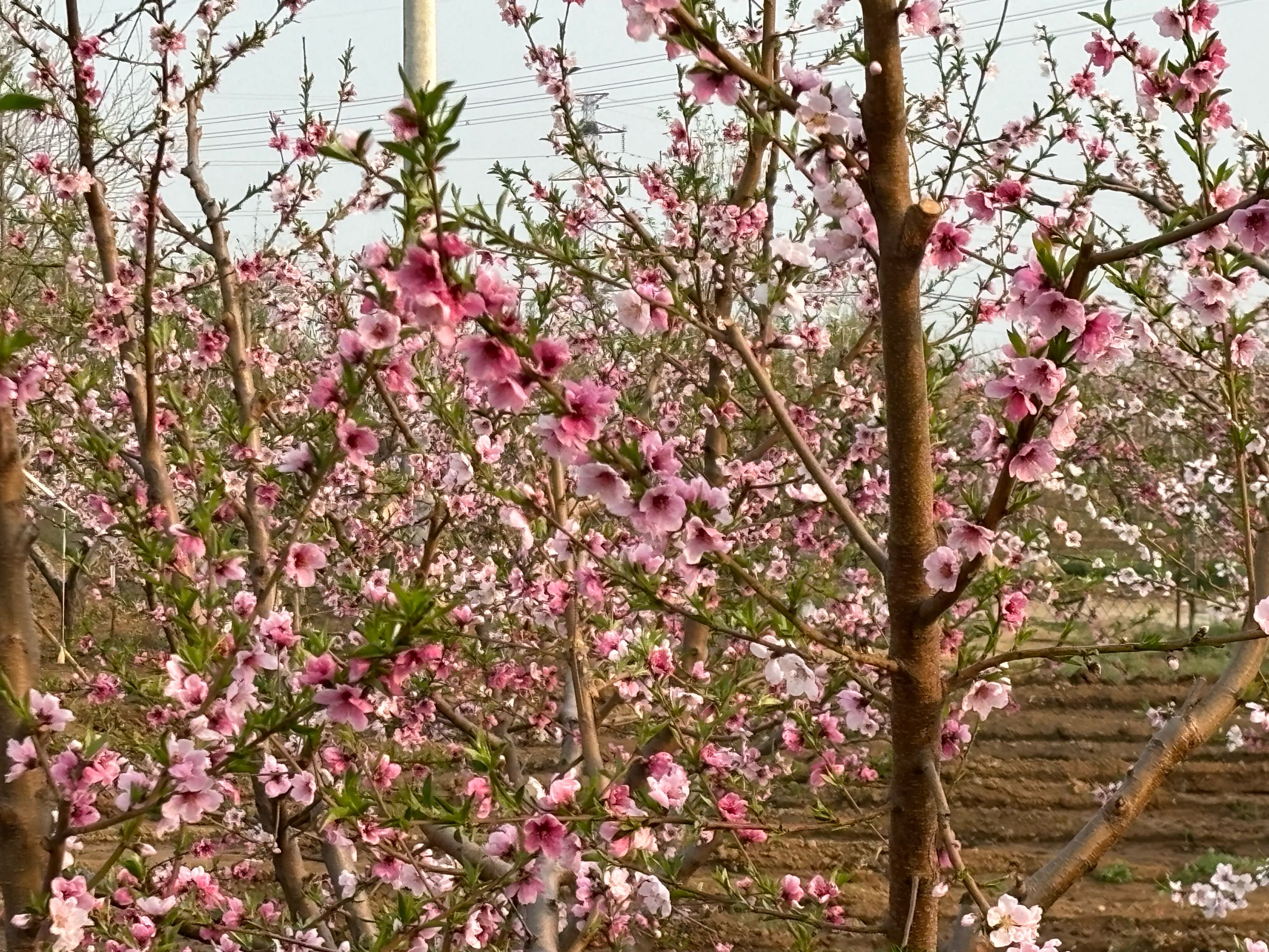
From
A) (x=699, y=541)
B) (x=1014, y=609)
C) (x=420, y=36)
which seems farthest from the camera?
(x=420, y=36)

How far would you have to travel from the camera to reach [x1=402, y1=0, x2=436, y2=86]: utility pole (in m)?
5.75

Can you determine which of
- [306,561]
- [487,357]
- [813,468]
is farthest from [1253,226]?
[306,561]

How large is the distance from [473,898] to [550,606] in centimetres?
153

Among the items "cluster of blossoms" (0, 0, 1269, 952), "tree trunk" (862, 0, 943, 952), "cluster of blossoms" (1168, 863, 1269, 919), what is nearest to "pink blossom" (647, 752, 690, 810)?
"cluster of blossoms" (0, 0, 1269, 952)

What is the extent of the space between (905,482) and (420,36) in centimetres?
520

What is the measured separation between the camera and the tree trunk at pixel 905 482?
4.78ft

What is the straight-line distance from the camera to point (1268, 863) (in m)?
4.64

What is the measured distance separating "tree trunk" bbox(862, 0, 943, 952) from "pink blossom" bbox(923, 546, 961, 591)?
0.04m

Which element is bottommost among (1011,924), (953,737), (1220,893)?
(1220,893)

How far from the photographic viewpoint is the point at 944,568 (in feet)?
5.01

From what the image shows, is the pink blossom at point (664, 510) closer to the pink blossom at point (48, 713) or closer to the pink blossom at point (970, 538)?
the pink blossom at point (970, 538)

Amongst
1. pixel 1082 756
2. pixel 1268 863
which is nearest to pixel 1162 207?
pixel 1268 863

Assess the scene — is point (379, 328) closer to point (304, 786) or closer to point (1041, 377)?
point (1041, 377)

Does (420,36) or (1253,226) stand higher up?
(420,36)
